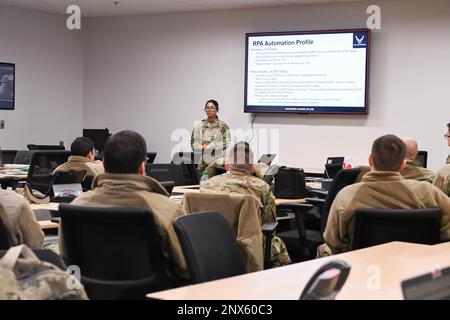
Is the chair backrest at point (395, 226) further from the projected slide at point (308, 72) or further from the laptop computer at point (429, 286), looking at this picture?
the projected slide at point (308, 72)

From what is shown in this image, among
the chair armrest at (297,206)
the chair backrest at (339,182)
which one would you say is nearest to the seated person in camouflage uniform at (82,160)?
the chair armrest at (297,206)

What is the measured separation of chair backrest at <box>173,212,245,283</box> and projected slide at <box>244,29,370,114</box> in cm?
737

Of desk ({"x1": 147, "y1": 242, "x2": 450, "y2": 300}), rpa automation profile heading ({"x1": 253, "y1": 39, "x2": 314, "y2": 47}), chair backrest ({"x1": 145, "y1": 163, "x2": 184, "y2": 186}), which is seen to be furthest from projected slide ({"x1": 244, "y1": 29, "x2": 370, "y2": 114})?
desk ({"x1": 147, "y1": 242, "x2": 450, "y2": 300})

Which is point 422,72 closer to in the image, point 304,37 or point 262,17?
point 304,37

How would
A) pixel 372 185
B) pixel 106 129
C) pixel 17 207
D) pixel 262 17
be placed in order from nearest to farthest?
pixel 17 207 → pixel 372 185 → pixel 262 17 → pixel 106 129

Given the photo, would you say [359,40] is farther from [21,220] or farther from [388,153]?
[21,220]

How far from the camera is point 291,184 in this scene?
21.3ft

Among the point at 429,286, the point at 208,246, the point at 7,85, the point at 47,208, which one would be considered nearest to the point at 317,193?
the point at 47,208

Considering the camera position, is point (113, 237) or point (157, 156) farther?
point (157, 156)

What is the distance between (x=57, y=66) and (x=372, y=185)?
9861 millimetres

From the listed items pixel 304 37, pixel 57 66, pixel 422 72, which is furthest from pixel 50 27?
pixel 422 72

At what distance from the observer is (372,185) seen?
4125 millimetres

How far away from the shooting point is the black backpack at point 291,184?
6.47 metres

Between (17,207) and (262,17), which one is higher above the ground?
(262,17)
